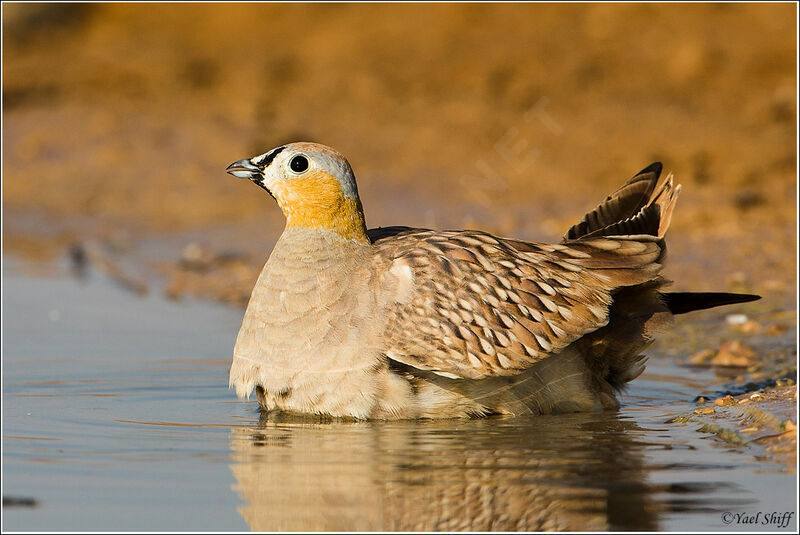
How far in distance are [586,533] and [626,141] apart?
11965mm

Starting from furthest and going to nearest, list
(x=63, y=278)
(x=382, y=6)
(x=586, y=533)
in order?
(x=382, y=6)
(x=63, y=278)
(x=586, y=533)

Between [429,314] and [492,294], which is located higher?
[492,294]

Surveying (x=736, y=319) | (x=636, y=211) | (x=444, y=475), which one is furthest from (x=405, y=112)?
(x=444, y=475)

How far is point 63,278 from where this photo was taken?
12.6 meters

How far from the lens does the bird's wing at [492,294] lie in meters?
7.05

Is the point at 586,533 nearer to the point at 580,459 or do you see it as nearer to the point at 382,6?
the point at 580,459

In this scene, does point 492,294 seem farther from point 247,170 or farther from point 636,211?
point 247,170

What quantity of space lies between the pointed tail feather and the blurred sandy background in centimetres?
477

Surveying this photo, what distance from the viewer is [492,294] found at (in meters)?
7.29

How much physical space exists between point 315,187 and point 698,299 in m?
2.39

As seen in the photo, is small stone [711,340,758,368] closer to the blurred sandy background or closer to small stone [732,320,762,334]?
small stone [732,320,762,334]

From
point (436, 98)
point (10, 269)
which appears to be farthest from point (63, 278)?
point (436, 98)

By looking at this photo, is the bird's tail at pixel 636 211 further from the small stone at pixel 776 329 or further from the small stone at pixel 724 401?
the small stone at pixel 776 329

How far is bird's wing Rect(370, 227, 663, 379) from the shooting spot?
705cm
